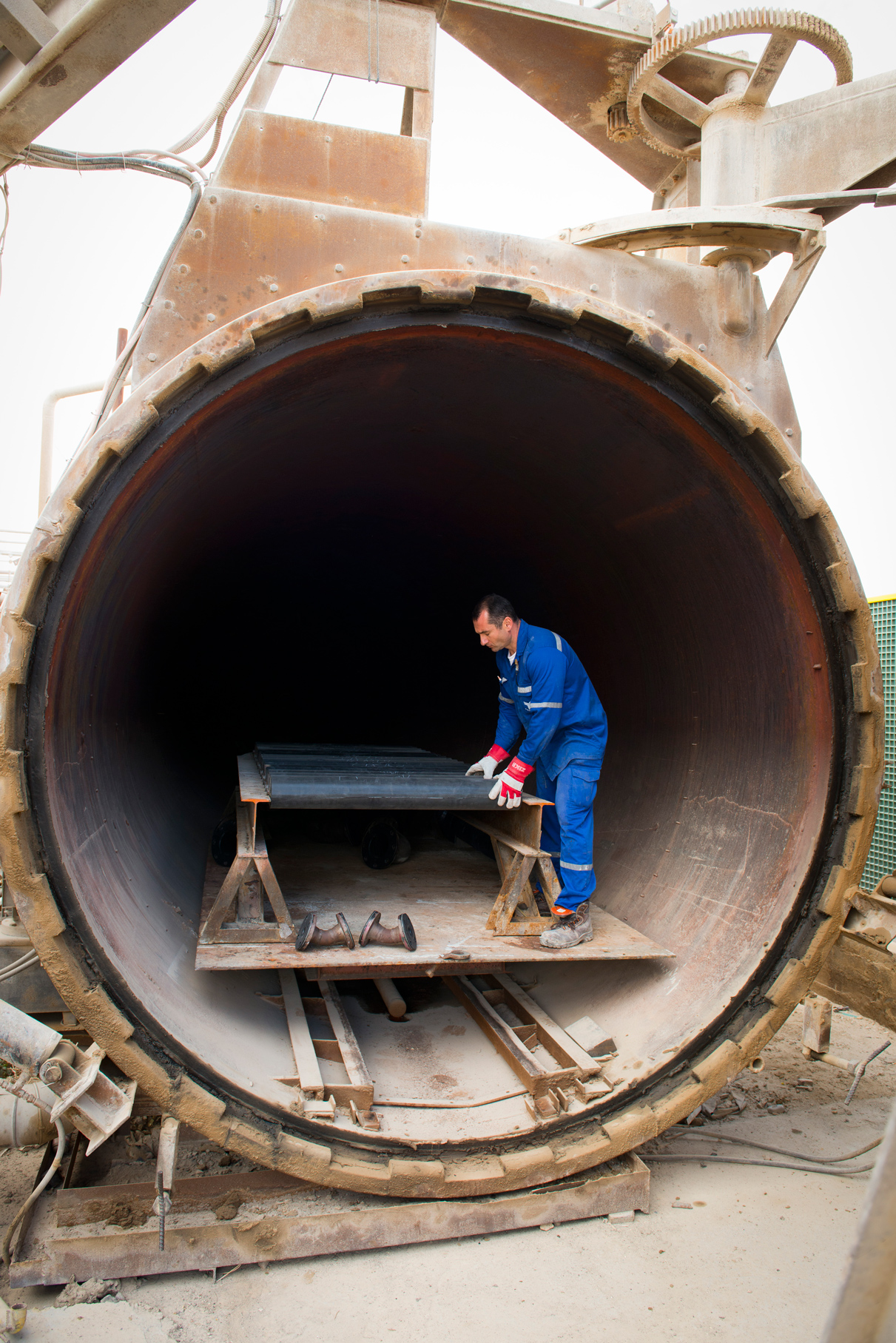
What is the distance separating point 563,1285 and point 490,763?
2.45 metres

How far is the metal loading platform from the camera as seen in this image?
3.34 metres

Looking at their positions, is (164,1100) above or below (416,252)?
below

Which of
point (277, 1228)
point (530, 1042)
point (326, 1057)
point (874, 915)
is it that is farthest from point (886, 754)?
point (277, 1228)

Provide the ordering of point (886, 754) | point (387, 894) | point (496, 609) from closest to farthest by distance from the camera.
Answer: point (496, 609) → point (387, 894) → point (886, 754)

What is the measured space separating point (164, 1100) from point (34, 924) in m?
0.66

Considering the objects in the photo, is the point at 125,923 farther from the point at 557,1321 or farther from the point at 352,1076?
the point at 557,1321

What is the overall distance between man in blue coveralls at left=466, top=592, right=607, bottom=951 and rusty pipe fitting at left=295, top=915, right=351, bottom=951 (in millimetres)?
890

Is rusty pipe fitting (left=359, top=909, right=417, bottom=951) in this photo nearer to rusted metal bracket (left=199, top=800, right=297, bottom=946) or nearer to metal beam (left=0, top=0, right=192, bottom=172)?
rusted metal bracket (left=199, top=800, right=297, bottom=946)

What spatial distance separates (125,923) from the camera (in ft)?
9.23

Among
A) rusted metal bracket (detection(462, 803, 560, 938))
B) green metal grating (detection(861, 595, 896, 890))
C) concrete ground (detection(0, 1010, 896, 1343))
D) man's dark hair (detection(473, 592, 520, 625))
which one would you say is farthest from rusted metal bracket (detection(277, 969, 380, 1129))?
green metal grating (detection(861, 595, 896, 890))

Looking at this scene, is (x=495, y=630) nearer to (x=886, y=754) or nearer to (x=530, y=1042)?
(x=530, y=1042)

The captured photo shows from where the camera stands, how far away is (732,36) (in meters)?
3.17

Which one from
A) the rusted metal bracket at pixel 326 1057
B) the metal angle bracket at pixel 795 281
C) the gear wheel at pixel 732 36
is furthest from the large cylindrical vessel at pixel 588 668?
the gear wheel at pixel 732 36

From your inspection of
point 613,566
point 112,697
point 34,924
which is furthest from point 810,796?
point 112,697
